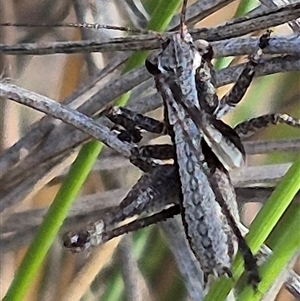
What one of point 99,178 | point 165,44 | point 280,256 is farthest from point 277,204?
point 99,178

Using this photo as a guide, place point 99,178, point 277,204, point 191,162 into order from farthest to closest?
point 99,178 → point 191,162 → point 277,204

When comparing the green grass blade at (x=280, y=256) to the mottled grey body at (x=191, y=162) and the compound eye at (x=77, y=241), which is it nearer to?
the mottled grey body at (x=191, y=162)

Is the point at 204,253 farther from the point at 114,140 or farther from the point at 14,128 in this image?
the point at 14,128

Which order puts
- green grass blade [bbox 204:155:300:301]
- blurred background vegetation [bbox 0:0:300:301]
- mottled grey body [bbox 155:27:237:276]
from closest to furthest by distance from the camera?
green grass blade [bbox 204:155:300:301] < mottled grey body [bbox 155:27:237:276] < blurred background vegetation [bbox 0:0:300:301]

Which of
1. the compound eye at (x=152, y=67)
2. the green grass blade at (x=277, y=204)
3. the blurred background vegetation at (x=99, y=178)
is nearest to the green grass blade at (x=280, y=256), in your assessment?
the green grass blade at (x=277, y=204)

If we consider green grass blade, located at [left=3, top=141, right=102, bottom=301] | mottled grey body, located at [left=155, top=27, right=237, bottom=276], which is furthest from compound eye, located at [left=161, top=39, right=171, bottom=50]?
green grass blade, located at [left=3, top=141, right=102, bottom=301]

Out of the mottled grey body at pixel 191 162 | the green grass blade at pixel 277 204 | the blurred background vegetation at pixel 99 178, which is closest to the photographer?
the green grass blade at pixel 277 204

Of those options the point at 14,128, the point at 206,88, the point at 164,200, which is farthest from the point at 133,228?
the point at 14,128

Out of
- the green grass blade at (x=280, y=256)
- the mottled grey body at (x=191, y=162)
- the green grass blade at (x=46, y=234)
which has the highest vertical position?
the mottled grey body at (x=191, y=162)

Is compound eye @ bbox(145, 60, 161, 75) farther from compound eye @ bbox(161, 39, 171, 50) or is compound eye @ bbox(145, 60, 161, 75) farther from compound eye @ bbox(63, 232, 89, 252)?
compound eye @ bbox(63, 232, 89, 252)

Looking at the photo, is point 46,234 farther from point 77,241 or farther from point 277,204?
point 277,204

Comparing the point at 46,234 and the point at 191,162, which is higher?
the point at 191,162
